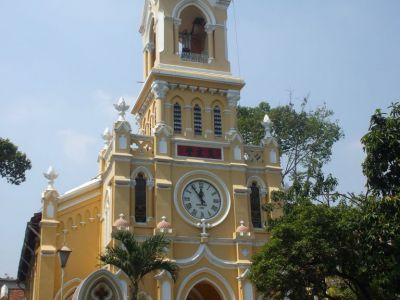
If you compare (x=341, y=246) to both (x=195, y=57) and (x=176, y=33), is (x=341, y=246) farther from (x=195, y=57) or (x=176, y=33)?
(x=176, y=33)

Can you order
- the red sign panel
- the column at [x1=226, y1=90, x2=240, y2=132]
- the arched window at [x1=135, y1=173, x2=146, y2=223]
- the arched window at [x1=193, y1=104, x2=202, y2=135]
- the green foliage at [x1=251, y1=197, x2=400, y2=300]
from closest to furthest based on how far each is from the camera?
the green foliage at [x1=251, y1=197, x2=400, y2=300]
the arched window at [x1=135, y1=173, x2=146, y2=223]
the red sign panel
the arched window at [x1=193, y1=104, x2=202, y2=135]
the column at [x1=226, y1=90, x2=240, y2=132]

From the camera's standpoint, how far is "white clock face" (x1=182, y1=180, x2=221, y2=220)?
959 inches

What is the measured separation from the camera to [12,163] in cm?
2425

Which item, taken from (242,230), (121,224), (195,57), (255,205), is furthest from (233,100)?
(121,224)

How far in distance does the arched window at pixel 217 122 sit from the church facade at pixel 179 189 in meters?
0.05

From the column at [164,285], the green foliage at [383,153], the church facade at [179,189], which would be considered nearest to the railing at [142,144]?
the church facade at [179,189]

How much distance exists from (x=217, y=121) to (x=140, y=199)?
5.38m

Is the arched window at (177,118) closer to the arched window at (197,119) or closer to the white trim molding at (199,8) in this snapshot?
the arched window at (197,119)

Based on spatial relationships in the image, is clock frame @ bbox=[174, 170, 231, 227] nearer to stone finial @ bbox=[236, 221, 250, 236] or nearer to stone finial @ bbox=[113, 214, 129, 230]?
stone finial @ bbox=[236, 221, 250, 236]

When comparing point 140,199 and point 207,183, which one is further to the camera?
point 207,183

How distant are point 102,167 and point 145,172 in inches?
156

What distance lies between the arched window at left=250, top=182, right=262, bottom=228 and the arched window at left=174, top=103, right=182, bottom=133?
415 centimetres

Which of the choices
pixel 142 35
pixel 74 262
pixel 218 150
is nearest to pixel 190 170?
pixel 218 150

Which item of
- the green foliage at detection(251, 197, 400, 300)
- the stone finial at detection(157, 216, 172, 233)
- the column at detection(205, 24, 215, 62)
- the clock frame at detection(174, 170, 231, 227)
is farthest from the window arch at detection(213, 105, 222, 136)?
the green foliage at detection(251, 197, 400, 300)
